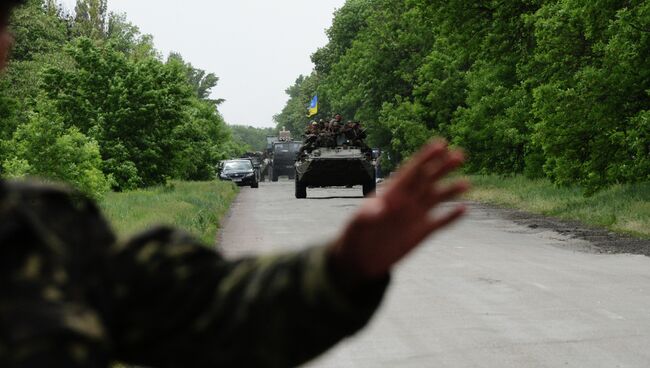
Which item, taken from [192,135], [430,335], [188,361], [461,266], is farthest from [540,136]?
[188,361]

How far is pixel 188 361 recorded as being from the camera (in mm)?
1825

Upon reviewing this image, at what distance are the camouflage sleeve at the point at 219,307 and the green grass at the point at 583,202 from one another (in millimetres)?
20185

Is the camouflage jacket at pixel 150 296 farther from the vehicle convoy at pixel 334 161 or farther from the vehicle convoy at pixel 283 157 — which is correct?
the vehicle convoy at pixel 283 157

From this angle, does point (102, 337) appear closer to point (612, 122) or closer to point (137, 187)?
point (612, 122)

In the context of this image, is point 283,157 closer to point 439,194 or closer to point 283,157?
point 283,157

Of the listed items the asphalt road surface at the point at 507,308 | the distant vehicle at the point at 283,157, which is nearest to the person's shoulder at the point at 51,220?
the asphalt road surface at the point at 507,308

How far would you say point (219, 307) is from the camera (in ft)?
5.94

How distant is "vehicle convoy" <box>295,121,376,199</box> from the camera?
38844 mm

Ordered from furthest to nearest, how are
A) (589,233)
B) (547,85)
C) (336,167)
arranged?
(336,167) → (547,85) → (589,233)

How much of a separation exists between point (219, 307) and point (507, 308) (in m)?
11.2

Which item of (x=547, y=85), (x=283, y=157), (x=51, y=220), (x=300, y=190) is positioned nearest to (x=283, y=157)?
(x=283, y=157)

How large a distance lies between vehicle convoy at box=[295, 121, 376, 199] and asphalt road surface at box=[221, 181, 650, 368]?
16.1 m

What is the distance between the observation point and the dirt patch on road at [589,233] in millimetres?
20203

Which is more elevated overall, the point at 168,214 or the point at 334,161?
the point at 334,161
